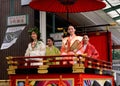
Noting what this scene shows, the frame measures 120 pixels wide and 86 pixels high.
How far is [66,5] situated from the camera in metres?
6.60

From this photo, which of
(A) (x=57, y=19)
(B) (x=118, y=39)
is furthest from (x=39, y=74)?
(B) (x=118, y=39)

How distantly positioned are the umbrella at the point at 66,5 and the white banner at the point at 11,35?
20.2ft

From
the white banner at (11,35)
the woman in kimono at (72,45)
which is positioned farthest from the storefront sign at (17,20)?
the woman in kimono at (72,45)

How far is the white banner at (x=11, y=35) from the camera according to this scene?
513 inches

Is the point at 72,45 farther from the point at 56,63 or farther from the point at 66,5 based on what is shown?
the point at 66,5

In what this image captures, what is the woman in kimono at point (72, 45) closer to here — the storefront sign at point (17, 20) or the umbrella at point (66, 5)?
the umbrella at point (66, 5)

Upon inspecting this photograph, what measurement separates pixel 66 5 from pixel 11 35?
7.06 metres

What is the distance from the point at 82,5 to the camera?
7.04 metres

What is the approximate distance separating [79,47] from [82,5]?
1478mm

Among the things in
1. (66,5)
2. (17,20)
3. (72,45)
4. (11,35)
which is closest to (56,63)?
(72,45)

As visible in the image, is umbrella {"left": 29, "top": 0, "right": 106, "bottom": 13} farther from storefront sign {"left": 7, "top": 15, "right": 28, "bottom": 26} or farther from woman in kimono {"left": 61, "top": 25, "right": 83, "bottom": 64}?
storefront sign {"left": 7, "top": 15, "right": 28, "bottom": 26}

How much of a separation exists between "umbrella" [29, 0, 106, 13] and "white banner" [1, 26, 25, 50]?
6.15 m

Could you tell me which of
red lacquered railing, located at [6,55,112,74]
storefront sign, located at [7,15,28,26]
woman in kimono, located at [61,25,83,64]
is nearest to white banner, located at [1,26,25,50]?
storefront sign, located at [7,15,28,26]

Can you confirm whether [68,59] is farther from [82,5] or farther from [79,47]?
[82,5]
